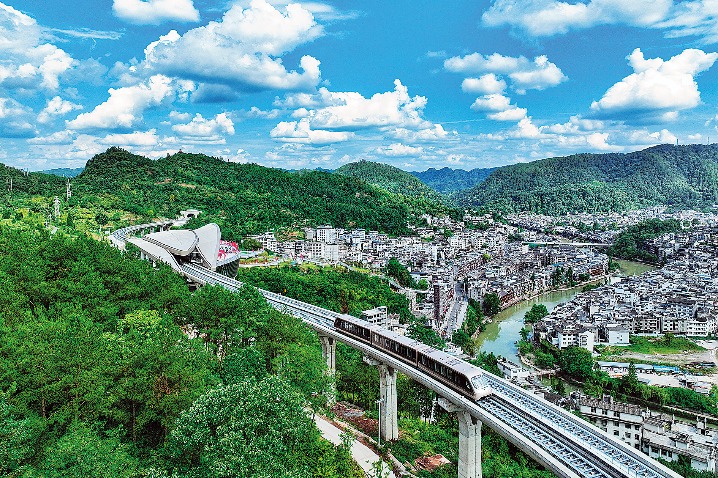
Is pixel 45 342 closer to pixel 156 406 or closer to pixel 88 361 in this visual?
pixel 88 361

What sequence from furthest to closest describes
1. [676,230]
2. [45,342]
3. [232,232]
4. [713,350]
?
[676,230]
[232,232]
[713,350]
[45,342]

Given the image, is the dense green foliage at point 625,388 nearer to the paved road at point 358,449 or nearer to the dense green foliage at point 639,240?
the paved road at point 358,449

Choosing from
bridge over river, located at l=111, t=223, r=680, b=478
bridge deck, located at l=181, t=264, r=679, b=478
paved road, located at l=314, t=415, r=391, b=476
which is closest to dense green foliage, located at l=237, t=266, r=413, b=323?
bridge over river, located at l=111, t=223, r=680, b=478

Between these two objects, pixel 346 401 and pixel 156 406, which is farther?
pixel 346 401

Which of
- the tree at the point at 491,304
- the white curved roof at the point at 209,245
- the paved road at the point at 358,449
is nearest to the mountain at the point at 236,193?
the white curved roof at the point at 209,245

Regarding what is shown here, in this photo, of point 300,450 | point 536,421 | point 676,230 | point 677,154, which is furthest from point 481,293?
point 677,154

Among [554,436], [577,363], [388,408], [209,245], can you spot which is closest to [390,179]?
[209,245]
